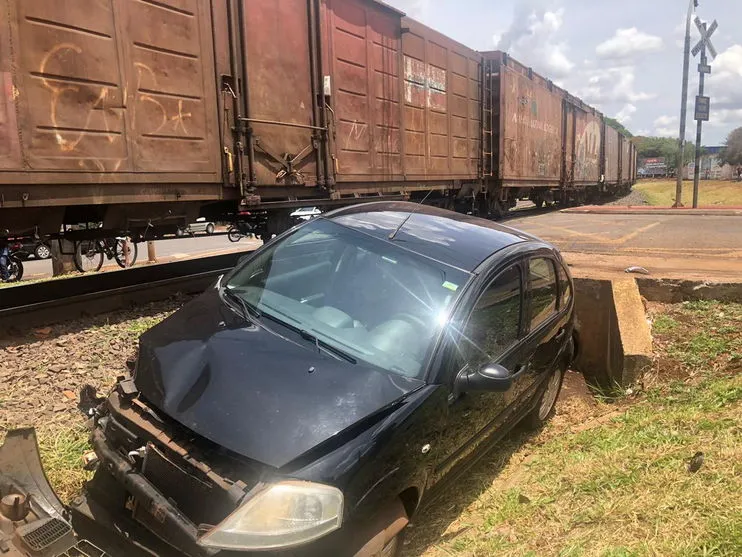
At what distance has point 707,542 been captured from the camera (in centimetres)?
236

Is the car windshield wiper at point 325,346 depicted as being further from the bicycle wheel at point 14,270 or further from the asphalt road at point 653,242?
the bicycle wheel at point 14,270

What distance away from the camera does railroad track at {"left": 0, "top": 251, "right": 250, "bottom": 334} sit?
5.27m

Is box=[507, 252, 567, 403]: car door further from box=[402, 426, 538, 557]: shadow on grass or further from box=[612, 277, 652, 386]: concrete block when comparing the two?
box=[612, 277, 652, 386]: concrete block

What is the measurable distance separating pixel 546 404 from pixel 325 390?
2.62 m

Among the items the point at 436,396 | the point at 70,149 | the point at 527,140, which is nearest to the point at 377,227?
the point at 436,396

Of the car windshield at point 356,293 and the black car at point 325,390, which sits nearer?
the black car at point 325,390

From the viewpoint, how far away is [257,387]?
7.75 feet

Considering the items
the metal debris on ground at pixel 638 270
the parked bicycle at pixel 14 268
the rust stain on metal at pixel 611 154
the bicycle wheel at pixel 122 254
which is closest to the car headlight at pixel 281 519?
the metal debris on ground at pixel 638 270

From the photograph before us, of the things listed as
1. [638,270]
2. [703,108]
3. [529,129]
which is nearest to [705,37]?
[703,108]

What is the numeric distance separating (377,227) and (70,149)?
10.6 ft

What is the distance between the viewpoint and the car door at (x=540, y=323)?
3586 millimetres

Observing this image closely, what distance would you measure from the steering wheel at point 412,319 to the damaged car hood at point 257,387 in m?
0.35

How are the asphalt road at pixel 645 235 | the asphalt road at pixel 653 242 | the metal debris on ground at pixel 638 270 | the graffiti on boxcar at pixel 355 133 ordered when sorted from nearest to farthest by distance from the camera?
the metal debris on ground at pixel 638 270 < the asphalt road at pixel 653 242 < the graffiti on boxcar at pixel 355 133 < the asphalt road at pixel 645 235

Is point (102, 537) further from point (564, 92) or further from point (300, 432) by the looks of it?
point (564, 92)
